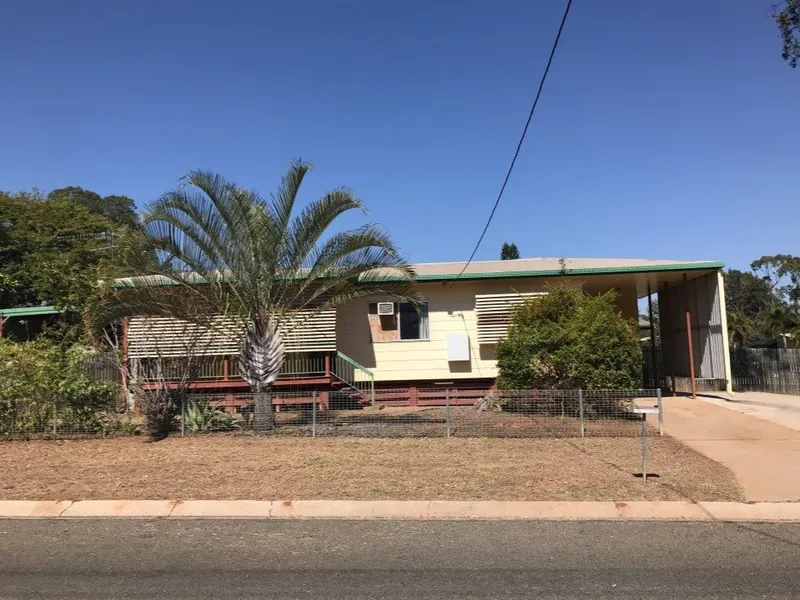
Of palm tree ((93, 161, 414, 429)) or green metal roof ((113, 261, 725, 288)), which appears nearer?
palm tree ((93, 161, 414, 429))

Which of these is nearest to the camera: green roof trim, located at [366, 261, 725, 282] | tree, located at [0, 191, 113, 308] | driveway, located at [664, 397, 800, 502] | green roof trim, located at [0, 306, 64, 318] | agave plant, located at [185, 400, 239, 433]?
driveway, located at [664, 397, 800, 502]

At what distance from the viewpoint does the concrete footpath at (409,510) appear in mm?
7137

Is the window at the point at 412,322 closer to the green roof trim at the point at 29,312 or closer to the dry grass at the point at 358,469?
the dry grass at the point at 358,469

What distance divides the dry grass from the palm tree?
2.15 m

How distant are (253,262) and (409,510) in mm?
6279

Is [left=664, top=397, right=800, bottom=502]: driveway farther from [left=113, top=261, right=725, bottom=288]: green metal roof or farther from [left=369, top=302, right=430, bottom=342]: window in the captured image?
[left=369, top=302, right=430, bottom=342]: window

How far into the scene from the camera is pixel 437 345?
18641mm

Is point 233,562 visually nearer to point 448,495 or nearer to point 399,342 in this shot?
point 448,495

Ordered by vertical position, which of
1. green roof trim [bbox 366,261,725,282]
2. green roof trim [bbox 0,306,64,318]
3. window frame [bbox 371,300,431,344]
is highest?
green roof trim [bbox 366,261,725,282]

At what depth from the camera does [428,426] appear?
492 inches

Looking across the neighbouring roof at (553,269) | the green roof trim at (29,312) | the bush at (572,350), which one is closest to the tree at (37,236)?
the green roof trim at (29,312)

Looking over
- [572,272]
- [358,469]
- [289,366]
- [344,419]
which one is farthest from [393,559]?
[572,272]

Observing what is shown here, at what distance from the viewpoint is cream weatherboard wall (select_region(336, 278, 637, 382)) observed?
18.5 metres

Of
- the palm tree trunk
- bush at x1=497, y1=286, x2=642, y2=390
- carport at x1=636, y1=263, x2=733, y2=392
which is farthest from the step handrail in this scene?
carport at x1=636, y1=263, x2=733, y2=392
